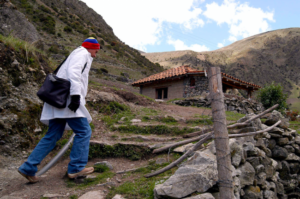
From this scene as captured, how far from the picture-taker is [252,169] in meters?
4.03

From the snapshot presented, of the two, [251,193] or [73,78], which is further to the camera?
[251,193]

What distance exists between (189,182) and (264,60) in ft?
268

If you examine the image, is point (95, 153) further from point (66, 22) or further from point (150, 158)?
point (66, 22)

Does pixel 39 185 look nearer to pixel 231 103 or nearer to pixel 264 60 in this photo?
pixel 231 103

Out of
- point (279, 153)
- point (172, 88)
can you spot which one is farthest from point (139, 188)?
point (172, 88)

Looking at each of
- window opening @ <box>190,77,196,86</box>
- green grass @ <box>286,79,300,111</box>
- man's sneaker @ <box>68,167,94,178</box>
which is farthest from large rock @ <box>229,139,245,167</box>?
green grass @ <box>286,79,300,111</box>

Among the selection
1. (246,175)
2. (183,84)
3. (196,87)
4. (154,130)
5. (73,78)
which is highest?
(183,84)

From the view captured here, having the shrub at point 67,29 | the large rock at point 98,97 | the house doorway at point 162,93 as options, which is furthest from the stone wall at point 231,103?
the shrub at point 67,29

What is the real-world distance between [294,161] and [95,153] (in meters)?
5.93

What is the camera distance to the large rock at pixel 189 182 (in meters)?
2.44

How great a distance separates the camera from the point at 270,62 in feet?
228

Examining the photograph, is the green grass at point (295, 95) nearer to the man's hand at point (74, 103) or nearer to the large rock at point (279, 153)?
the large rock at point (279, 153)

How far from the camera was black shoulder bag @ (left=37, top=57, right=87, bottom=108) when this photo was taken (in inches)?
108

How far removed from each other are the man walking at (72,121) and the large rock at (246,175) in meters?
2.95
